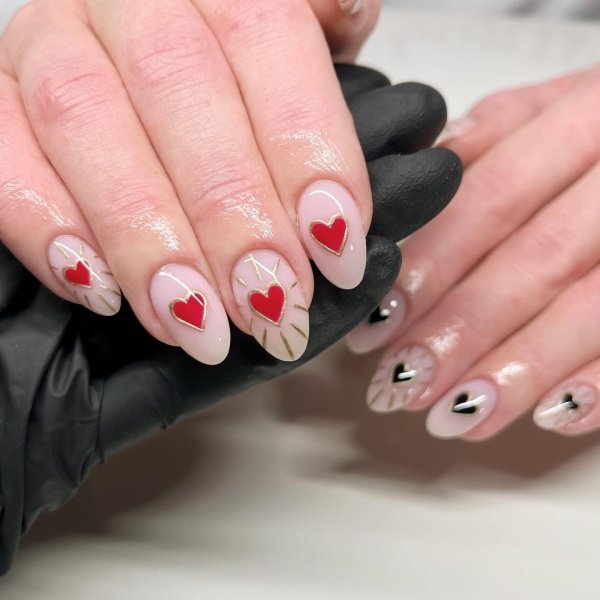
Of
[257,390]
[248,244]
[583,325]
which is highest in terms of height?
[248,244]

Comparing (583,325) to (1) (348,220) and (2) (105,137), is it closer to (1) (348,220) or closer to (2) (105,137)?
(1) (348,220)

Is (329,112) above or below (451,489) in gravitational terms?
above

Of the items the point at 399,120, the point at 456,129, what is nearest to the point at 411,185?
the point at 399,120

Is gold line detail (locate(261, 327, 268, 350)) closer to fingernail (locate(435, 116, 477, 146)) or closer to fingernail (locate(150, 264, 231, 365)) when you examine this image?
Answer: fingernail (locate(150, 264, 231, 365))

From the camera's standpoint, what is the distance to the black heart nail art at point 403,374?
64cm

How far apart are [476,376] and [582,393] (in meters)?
0.08

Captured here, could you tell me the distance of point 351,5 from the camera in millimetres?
622

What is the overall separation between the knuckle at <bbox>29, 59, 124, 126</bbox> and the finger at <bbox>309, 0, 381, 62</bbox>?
0.17 metres

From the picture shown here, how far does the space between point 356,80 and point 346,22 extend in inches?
1.9

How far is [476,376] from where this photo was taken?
0.65 m

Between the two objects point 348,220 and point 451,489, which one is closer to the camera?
point 348,220

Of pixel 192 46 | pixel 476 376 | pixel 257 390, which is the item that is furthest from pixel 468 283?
pixel 192 46

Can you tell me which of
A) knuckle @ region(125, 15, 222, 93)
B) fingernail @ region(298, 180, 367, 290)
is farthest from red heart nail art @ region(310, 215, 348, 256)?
knuckle @ region(125, 15, 222, 93)

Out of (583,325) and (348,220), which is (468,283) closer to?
(583,325)
